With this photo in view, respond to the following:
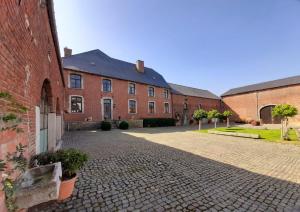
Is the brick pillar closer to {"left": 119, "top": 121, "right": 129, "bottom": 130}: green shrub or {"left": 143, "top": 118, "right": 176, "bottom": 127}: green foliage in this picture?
{"left": 119, "top": 121, "right": 129, "bottom": 130}: green shrub

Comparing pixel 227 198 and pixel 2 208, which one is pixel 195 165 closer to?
pixel 227 198

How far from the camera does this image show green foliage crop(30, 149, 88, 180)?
3.26m

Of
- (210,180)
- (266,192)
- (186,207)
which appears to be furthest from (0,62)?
(266,192)

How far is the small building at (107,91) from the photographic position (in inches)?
665

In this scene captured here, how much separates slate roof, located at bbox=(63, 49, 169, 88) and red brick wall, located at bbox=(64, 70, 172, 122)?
0.70m

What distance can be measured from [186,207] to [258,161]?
164 inches

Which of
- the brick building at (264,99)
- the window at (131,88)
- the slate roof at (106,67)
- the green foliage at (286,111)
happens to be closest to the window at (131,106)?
the window at (131,88)

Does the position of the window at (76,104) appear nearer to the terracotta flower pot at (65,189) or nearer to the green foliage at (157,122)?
the green foliage at (157,122)

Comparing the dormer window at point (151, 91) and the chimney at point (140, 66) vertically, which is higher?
the chimney at point (140, 66)

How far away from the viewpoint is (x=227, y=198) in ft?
10.5

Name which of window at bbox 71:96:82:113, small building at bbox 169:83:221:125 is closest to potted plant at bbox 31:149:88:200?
window at bbox 71:96:82:113

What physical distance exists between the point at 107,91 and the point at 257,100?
24.5m

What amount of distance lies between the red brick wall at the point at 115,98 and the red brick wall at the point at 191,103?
3.04 m

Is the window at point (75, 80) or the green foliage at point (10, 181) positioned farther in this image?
the window at point (75, 80)
